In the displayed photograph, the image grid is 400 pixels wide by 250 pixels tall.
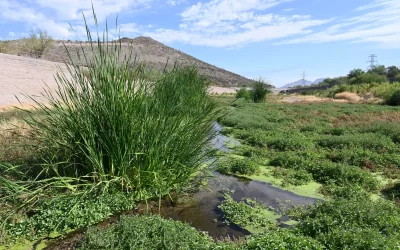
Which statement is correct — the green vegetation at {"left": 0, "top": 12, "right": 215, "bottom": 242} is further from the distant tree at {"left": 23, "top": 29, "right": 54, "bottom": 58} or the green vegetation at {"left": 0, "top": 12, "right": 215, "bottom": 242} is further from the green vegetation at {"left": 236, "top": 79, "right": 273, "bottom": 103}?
the distant tree at {"left": 23, "top": 29, "right": 54, "bottom": 58}

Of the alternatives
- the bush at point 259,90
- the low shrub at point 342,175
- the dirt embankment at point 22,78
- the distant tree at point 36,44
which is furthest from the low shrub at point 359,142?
the distant tree at point 36,44

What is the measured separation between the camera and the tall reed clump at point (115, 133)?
12.8 ft

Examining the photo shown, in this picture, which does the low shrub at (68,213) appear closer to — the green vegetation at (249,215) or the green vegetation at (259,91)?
the green vegetation at (249,215)

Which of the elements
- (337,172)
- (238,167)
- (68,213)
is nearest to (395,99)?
(337,172)

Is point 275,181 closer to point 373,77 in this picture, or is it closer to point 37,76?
point 37,76

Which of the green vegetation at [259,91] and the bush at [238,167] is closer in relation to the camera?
the bush at [238,167]

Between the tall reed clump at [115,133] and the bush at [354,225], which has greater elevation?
the tall reed clump at [115,133]

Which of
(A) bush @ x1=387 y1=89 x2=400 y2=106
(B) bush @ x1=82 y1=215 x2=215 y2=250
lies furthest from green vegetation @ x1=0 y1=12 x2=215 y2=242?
(A) bush @ x1=387 y1=89 x2=400 y2=106

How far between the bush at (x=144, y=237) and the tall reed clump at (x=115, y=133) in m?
0.75

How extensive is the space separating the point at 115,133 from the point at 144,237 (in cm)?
146

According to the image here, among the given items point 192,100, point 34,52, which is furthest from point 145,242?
point 34,52

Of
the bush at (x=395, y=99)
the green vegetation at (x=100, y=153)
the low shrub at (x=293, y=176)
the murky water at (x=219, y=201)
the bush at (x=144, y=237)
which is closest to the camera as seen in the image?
the bush at (x=144, y=237)

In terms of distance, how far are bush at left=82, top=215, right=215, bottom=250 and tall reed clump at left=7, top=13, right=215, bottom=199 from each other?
751mm

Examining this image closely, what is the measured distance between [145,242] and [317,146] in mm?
5909
